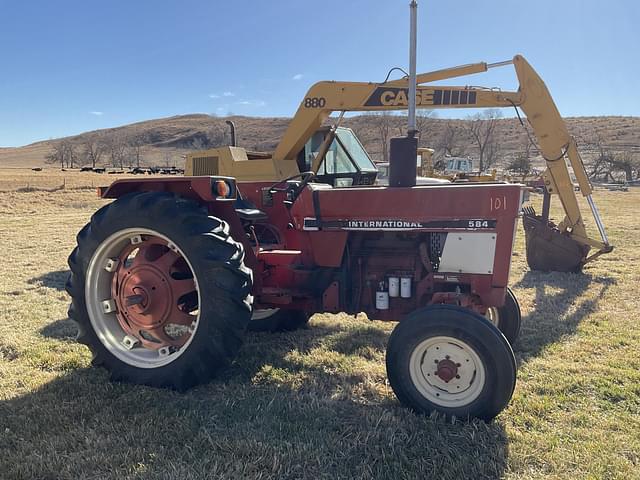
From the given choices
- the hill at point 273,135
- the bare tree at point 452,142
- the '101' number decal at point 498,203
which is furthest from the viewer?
the hill at point 273,135

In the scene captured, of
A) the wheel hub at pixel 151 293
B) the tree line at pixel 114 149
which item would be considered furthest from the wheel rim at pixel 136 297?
the tree line at pixel 114 149

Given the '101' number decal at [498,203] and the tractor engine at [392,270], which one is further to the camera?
the tractor engine at [392,270]

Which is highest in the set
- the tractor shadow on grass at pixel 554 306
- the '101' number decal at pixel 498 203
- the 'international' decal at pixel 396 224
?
the '101' number decal at pixel 498 203

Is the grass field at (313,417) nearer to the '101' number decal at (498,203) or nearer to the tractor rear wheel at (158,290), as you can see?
the tractor rear wheel at (158,290)

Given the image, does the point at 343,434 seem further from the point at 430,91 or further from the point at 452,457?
the point at 430,91

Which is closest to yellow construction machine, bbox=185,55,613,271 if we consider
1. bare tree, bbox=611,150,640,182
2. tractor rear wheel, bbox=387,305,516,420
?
tractor rear wheel, bbox=387,305,516,420

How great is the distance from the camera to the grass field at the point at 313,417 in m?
2.48

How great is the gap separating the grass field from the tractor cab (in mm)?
1504

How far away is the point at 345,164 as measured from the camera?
530cm

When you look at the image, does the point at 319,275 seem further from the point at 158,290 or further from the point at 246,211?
the point at 158,290

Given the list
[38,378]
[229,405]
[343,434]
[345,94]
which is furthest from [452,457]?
[345,94]

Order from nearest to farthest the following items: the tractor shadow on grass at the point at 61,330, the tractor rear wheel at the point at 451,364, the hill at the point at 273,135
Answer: the tractor rear wheel at the point at 451,364
the tractor shadow on grass at the point at 61,330
the hill at the point at 273,135

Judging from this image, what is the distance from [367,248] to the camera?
138 inches

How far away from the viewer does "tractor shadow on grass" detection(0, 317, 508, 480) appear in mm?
2457
